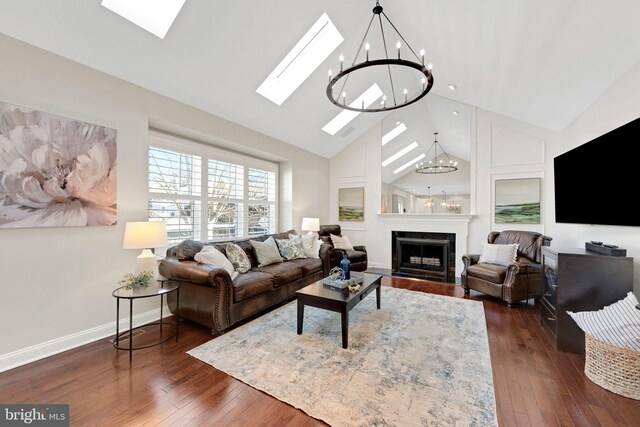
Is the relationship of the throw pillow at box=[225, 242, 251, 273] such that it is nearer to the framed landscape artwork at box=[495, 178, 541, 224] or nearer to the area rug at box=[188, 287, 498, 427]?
the area rug at box=[188, 287, 498, 427]

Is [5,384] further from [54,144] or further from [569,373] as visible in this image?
[569,373]

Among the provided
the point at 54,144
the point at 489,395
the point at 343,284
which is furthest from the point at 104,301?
the point at 489,395

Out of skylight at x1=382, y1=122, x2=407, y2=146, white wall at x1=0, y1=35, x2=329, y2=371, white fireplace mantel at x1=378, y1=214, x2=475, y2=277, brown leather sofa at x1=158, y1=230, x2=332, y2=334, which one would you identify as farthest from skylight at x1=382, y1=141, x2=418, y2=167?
white wall at x1=0, y1=35, x2=329, y2=371

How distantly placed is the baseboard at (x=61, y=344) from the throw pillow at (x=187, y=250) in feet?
2.54

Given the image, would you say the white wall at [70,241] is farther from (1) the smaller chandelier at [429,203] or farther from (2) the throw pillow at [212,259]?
(1) the smaller chandelier at [429,203]

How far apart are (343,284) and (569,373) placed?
6.70ft

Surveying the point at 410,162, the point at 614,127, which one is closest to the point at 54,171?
the point at 614,127

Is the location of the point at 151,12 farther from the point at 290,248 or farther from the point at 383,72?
the point at 383,72

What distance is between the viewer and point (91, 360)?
94.4 inches

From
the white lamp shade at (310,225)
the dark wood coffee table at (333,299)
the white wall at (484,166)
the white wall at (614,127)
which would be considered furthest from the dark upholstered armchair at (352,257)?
the white wall at (614,127)

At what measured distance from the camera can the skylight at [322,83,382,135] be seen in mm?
5270

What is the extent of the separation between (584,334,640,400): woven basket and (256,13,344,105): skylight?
4.39m

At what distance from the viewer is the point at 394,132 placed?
663cm

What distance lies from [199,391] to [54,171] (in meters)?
2.37
